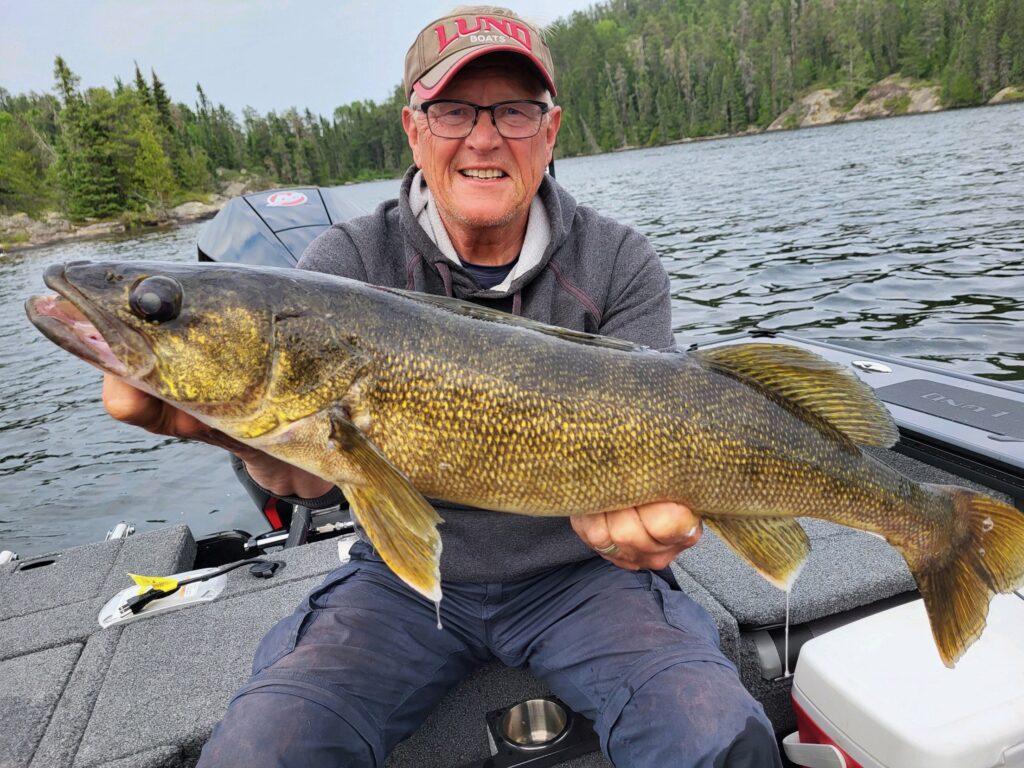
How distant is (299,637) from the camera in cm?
237

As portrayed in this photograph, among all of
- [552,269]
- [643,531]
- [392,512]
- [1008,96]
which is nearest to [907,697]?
[643,531]

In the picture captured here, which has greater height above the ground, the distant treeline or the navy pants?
the distant treeline

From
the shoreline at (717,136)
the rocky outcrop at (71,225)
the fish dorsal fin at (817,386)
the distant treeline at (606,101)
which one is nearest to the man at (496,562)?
the fish dorsal fin at (817,386)

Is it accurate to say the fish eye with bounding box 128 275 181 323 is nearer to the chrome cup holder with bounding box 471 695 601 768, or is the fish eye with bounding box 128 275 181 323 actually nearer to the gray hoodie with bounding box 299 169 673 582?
the gray hoodie with bounding box 299 169 673 582

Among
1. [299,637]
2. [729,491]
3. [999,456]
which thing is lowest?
[999,456]

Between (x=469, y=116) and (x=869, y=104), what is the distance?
99.8 m

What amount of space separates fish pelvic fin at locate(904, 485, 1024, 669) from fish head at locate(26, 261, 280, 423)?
239 centimetres

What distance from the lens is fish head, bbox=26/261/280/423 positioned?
1910 mm

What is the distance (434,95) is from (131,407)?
5.83 feet

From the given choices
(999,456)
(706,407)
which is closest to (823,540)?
(999,456)

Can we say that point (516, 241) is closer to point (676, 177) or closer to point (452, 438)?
point (452, 438)

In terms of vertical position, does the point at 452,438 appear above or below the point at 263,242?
below

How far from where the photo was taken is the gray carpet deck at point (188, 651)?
2.43 meters

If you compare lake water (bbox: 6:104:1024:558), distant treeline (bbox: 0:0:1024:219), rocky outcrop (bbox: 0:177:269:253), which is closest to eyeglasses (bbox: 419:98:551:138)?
lake water (bbox: 6:104:1024:558)
